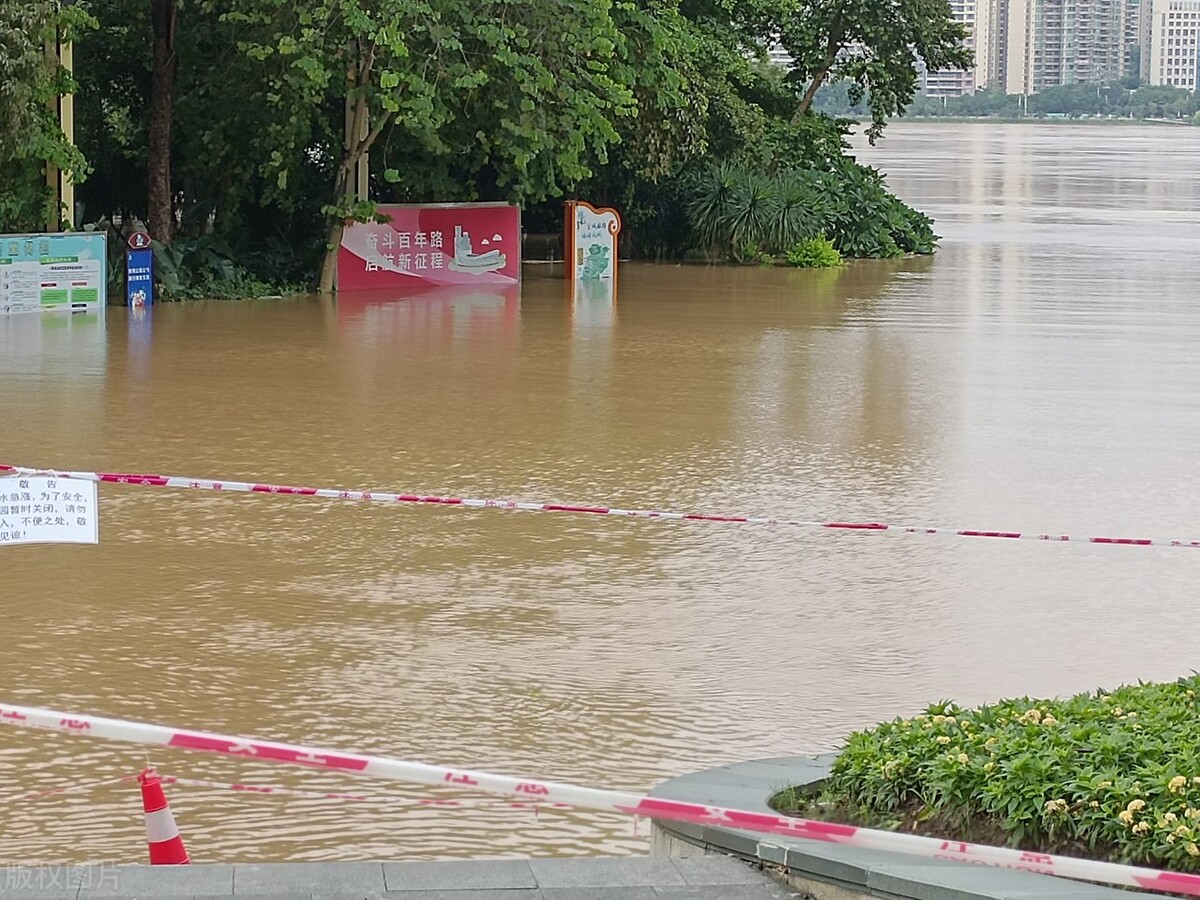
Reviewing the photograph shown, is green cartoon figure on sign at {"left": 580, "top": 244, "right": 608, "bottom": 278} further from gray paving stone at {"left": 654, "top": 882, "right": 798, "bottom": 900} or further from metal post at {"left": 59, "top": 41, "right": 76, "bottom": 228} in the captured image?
gray paving stone at {"left": 654, "top": 882, "right": 798, "bottom": 900}

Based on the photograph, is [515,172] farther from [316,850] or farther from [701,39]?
[316,850]

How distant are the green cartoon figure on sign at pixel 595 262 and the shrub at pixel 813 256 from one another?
13.8ft

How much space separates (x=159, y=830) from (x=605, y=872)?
113 cm

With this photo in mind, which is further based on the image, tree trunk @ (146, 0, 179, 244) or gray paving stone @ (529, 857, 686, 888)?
tree trunk @ (146, 0, 179, 244)

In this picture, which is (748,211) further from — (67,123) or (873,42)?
(67,123)

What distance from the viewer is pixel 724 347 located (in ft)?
65.1

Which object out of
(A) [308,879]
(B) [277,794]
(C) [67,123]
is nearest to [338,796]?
(B) [277,794]

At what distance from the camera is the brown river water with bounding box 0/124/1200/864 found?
6.91 meters

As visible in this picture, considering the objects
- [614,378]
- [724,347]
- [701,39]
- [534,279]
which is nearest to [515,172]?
[534,279]

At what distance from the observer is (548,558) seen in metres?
10.1

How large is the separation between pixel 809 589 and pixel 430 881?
16.0ft

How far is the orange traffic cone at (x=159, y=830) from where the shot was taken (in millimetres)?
5023

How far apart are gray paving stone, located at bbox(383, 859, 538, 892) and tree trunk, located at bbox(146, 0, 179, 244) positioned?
20.5 metres

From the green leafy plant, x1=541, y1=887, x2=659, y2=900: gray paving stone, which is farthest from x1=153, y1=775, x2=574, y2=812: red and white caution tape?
the green leafy plant
